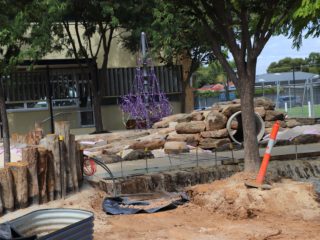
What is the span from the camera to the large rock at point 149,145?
1675 cm

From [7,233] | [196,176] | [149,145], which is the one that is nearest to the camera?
[7,233]

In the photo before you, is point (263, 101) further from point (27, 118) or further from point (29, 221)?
point (29, 221)

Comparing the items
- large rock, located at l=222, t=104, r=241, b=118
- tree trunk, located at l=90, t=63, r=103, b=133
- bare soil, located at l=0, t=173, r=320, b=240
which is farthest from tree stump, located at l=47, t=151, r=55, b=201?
tree trunk, located at l=90, t=63, r=103, b=133

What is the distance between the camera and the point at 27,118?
2531 cm

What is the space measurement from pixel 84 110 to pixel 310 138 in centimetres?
1274

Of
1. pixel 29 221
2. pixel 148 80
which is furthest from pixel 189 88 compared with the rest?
pixel 29 221

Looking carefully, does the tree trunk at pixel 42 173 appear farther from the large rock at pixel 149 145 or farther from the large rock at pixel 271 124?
the large rock at pixel 271 124

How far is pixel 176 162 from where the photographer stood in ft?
43.2

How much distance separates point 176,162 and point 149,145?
3.84 metres

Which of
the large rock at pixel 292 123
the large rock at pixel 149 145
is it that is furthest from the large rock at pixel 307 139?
the large rock at pixel 149 145

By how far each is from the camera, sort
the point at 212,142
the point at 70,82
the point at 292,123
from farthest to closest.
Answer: the point at 70,82
the point at 292,123
the point at 212,142

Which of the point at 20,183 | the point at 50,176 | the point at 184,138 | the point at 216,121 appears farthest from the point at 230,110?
the point at 20,183

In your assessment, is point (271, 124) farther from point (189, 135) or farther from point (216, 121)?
point (189, 135)

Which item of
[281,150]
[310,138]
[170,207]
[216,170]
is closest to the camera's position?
[170,207]
